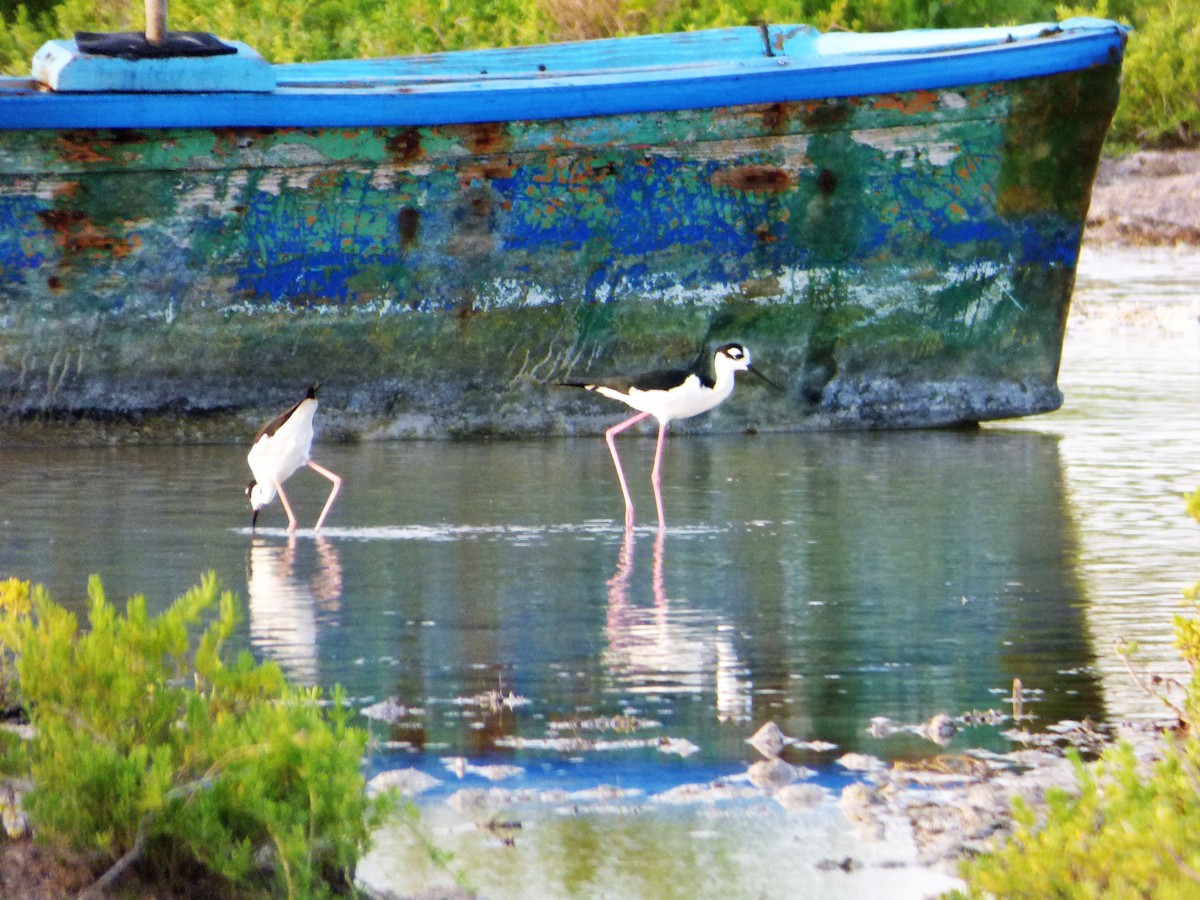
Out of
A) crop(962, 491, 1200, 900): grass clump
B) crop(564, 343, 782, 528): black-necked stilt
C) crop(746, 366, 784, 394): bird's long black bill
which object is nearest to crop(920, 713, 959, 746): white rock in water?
crop(962, 491, 1200, 900): grass clump

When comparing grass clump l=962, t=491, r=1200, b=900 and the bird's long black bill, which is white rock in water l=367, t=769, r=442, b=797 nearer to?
grass clump l=962, t=491, r=1200, b=900

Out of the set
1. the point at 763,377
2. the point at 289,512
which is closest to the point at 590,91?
the point at 763,377

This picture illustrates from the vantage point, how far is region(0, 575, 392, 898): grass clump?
380 cm

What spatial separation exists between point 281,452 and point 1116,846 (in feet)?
18.6

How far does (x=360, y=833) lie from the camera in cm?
382

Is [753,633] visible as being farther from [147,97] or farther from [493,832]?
[147,97]

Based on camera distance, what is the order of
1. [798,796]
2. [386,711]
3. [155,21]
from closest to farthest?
[798,796]
[386,711]
[155,21]

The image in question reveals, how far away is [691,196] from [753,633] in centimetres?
475

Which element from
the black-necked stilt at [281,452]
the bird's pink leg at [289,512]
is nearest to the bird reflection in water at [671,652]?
the bird's pink leg at [289,512]

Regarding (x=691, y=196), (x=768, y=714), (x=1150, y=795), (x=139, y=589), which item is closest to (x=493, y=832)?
(x=768, y=714)

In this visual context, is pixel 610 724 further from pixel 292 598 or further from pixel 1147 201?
pixel 1147 201

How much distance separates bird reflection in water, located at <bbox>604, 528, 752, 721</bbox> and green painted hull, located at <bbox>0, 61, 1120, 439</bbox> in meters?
3.74

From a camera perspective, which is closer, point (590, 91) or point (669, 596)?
point (669, 596)

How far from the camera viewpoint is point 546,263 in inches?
429
